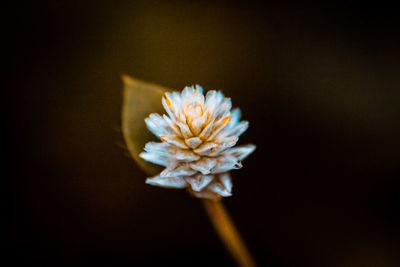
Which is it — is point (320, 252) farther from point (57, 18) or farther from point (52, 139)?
point (57, 18)

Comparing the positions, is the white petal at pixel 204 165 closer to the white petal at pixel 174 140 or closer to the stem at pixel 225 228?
the white petal at pixel 174 140

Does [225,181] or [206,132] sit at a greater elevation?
[206,132]

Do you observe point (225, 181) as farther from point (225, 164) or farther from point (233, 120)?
point (233, 120)

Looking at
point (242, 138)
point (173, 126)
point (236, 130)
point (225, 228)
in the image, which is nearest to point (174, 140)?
point (173, 126)

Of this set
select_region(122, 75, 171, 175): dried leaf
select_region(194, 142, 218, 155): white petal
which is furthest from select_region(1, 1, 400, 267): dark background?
select_region(194, 142, 218, 155): white petal

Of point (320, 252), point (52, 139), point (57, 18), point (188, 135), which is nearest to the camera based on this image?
point (188, 135)

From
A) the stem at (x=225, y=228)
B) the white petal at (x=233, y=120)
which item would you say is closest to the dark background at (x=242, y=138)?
the stem at (x=225, y=228)

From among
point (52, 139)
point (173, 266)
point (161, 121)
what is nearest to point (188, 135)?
point (161, 121)
